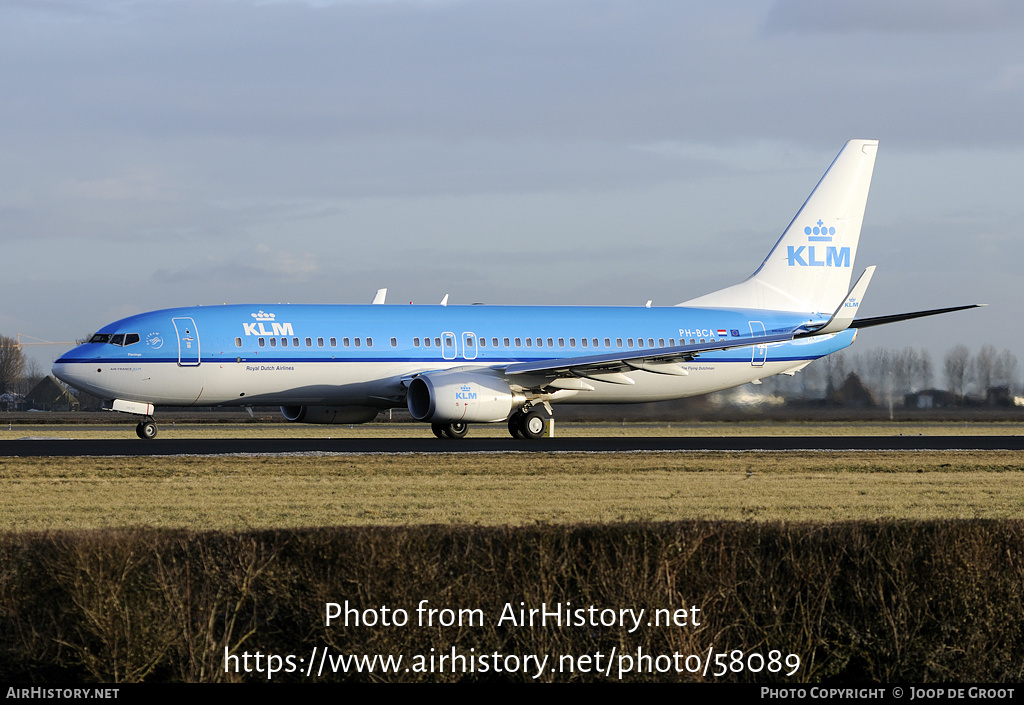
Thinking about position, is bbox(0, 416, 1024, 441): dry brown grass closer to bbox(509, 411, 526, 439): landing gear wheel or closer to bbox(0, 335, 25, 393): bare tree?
bbox(509, 411, 526, 439): landing gear wheel

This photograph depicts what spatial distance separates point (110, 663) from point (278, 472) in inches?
577

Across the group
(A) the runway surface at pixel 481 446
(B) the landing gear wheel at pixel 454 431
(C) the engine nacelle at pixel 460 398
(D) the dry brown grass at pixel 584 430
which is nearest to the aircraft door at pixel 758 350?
(D) the dry brown grass at pixel 584 430

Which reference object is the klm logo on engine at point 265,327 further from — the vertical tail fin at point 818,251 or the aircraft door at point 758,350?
the aircraft door at point 758,350

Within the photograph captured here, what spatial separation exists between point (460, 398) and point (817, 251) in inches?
700

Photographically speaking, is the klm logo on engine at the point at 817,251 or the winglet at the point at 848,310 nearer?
the winglet at the point at 848,310

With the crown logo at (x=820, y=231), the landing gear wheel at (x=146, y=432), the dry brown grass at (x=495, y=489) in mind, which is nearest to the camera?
the dry brown grass at (x=495, y=489)

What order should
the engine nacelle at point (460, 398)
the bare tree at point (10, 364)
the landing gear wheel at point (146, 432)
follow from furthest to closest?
the bare tree at point (10, 364), the landing gear wheel at point (146, 432), the engine nacelle at point (460, 398)

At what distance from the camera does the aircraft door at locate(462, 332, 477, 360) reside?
3856 centimetres

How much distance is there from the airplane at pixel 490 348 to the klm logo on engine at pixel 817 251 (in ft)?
0.17

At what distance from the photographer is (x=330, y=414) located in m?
39.3

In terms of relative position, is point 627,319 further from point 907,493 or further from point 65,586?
point 65,586

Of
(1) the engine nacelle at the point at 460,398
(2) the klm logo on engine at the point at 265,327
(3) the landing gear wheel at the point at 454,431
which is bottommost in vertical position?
(3) the landing gear wheel at the point at 454,431

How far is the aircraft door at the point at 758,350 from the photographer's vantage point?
143ft

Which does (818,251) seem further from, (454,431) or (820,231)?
(454,431)
